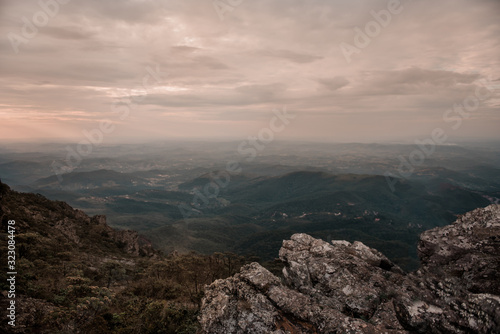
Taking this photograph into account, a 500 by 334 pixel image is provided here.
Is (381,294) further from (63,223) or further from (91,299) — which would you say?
(63,223)

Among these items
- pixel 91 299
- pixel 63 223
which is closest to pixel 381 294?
pixel 91 299

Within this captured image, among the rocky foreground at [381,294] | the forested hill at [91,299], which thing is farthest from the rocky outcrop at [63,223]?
the rocky foreground at [381,294]

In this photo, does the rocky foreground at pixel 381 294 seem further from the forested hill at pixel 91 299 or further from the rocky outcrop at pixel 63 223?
the rocky outcrop at pixel 63 223

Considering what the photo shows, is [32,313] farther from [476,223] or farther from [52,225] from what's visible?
[52,225]

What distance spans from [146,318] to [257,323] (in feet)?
20.9

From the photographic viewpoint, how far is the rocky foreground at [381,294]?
9.12 meters

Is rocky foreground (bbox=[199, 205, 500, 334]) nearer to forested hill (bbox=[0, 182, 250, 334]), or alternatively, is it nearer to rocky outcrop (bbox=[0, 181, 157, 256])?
forested hill (bbox=[0, 182, 250, 334])

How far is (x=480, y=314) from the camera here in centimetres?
853

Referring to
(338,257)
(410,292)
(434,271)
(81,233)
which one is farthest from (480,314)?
(81,233)

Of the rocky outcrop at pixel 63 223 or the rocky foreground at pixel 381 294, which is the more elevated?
the rocky foreground at pixel 381 294

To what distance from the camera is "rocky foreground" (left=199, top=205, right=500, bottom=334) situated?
912cm

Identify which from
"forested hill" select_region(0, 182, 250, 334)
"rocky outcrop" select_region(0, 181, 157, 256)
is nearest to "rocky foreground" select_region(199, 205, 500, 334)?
"forested hill" select_region(0, 182, 250, 334)

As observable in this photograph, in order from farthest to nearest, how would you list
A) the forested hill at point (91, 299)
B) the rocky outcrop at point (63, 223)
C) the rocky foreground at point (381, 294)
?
the rocky outcrop at point (63, 223) → the forested hill at point (91, 299) → the rocky foreground at point (381, 294)

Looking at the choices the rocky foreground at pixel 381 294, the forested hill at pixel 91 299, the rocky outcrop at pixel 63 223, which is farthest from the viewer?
the rocky outcrop at pixel 63 223
